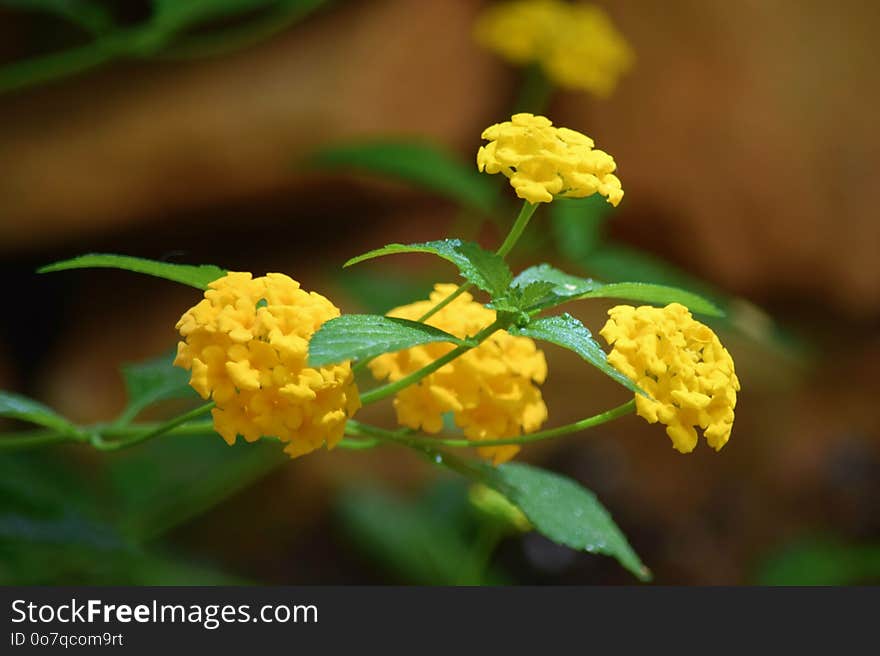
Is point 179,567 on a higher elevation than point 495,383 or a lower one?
lower

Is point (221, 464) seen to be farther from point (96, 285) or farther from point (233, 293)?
point (233, 293)

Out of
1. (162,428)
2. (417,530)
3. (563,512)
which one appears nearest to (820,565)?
(417,530)

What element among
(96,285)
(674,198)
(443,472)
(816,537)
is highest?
(674,198)

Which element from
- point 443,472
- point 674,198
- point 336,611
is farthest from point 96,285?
point 336,611

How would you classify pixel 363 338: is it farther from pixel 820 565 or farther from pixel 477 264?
pixel 820 565

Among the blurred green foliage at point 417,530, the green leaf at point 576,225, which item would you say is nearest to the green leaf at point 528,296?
the green leaf at point 576,225

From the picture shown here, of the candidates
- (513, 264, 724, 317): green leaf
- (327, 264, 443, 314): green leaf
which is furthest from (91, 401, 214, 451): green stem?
(327, 264, 443, 314): green leaf
